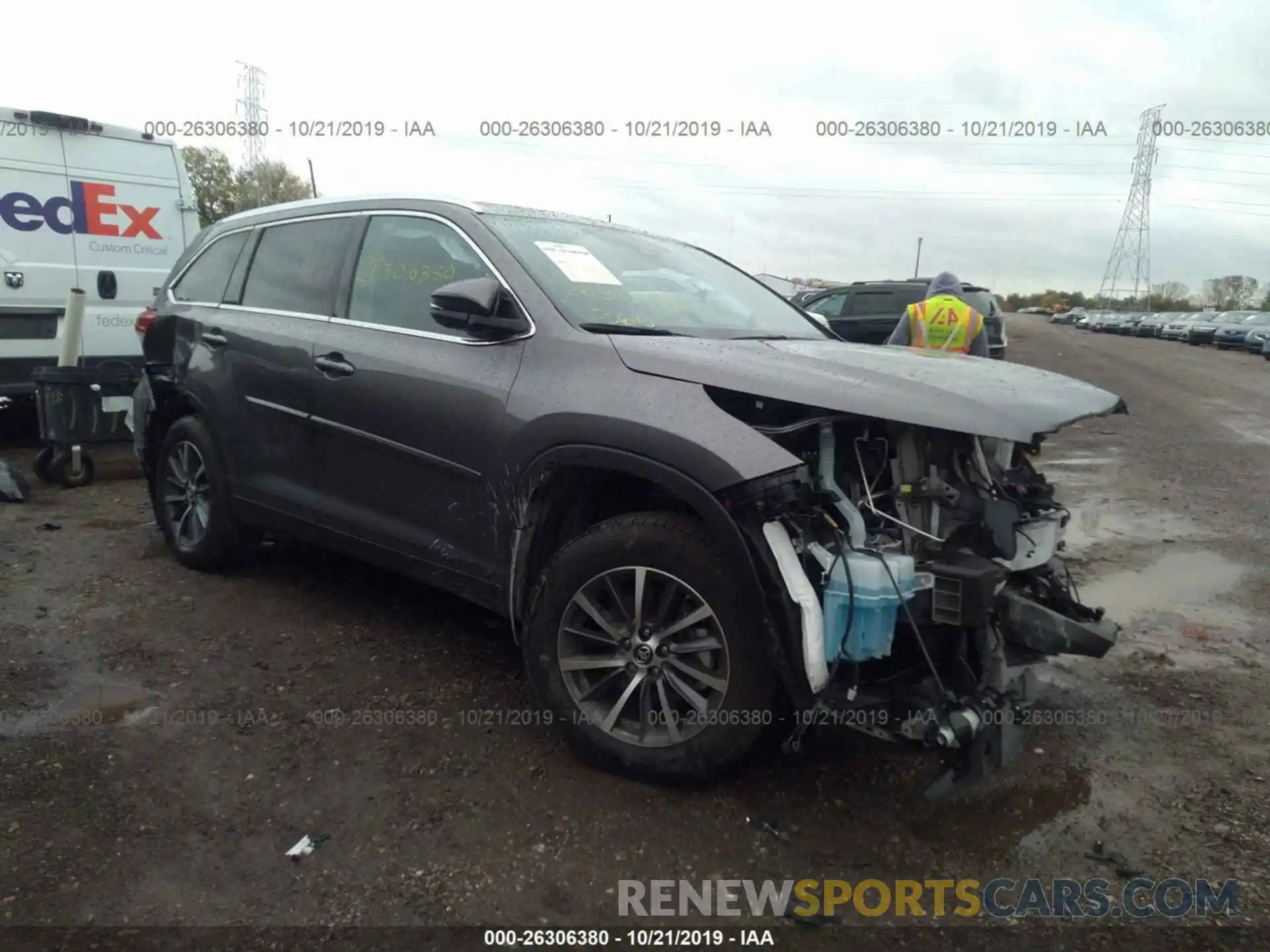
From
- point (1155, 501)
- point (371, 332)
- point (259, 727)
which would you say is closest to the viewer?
point (259, 727)

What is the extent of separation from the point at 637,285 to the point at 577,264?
248 mm

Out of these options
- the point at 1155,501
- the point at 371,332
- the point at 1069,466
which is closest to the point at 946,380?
the point at 371,332

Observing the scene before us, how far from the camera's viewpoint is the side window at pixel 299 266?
13.2 feet

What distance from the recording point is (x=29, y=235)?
7422mm

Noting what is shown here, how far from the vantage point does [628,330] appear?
3.18m

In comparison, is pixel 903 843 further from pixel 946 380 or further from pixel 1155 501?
pixel 1155 501

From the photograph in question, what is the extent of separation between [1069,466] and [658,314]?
20.4 ft

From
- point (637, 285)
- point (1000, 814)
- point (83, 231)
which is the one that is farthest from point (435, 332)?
point (83, 231)

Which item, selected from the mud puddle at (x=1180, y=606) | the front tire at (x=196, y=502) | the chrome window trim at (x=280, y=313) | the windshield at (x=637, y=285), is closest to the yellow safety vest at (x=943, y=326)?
the mud puddle at (x=1180, y=606)

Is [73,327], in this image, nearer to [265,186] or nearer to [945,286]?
[945,286]

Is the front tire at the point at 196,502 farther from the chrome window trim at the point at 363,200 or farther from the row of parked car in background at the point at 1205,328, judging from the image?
the row of parked car in background at the point at 1205,328

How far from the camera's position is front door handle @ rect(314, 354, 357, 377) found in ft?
12.1

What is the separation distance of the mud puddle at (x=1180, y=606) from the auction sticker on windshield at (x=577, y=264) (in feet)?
9.05

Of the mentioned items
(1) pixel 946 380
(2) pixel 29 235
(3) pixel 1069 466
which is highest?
(2) pixel 29 235
